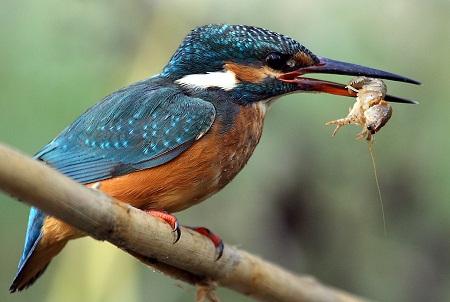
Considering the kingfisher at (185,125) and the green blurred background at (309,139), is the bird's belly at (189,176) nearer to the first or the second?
the kingfisher at (185,125)

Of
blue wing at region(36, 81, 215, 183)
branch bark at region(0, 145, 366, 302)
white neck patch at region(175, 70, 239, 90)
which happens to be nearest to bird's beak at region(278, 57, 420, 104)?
white neck patch at region(175, 70, 239, 90)

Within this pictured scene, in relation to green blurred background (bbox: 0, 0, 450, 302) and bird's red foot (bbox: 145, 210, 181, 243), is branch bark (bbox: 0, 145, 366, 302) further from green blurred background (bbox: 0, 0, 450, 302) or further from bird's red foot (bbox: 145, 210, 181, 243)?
green blurred background (bbox: 0, 0, 450, 302)

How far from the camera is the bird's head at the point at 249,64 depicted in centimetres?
291

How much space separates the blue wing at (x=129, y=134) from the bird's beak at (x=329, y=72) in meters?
0.27

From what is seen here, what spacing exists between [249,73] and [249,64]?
29 millimetres

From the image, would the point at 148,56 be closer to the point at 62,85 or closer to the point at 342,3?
the point at 62,85

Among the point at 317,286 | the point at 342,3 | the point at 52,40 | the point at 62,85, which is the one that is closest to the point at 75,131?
the point at 62,85

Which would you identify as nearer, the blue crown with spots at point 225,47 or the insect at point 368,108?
the insect at point 368,108

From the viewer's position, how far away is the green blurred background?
3309 millimetres

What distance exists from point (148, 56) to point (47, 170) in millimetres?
1766

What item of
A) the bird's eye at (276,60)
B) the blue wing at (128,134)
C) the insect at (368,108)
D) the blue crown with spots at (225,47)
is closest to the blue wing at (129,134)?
the blue wing at (128,134)

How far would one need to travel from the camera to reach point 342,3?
348 centimetres

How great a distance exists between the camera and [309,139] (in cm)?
346

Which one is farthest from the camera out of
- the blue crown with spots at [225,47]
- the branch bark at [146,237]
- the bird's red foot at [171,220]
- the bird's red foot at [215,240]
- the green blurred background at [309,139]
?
the green blurred background at [309,139]
